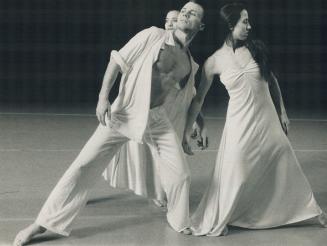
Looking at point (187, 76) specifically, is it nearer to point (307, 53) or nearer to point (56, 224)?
point (56, 224)

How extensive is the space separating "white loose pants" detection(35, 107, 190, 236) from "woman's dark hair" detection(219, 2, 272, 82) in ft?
2.16

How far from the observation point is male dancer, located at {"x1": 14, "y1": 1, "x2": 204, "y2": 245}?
15.0 feet

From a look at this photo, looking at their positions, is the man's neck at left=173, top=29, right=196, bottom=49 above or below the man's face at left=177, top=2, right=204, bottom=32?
below

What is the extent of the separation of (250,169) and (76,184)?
1.07 m

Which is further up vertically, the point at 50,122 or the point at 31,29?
the point at 31,29

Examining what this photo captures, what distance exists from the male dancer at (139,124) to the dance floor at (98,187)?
18 cm

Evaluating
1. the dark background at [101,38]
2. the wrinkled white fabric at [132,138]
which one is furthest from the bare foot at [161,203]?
the dark background at [101,38]

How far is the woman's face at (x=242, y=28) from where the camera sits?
4734 millimetres

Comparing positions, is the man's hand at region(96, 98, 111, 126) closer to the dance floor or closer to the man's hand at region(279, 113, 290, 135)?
the dance floor

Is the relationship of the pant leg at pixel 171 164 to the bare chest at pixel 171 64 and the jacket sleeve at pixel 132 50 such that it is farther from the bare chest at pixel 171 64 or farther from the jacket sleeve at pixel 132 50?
the jacket sleeve at pixel 132 50

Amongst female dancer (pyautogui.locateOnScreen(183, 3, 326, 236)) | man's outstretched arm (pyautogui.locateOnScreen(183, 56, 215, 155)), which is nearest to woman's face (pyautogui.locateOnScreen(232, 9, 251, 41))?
female dancer (pyautogui.locateOnScreen(183, 3, 326, 236))

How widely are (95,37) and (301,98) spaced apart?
10.2ft

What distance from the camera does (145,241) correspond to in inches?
183

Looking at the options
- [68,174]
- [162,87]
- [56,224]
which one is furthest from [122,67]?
[56,224]
